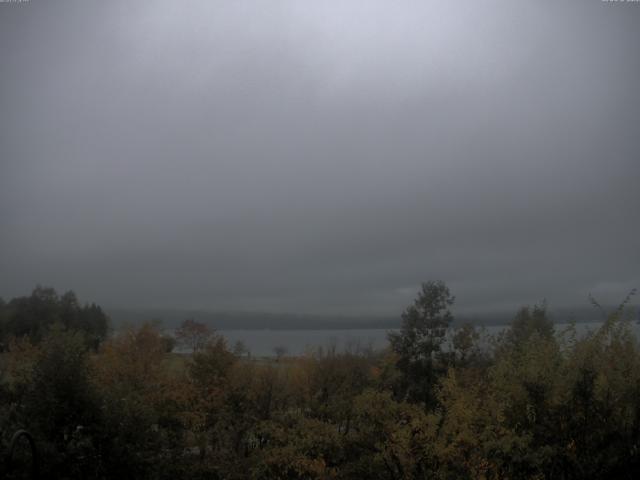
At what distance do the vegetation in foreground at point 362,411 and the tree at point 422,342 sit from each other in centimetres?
9

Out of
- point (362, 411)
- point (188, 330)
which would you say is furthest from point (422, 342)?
point (188, 330)

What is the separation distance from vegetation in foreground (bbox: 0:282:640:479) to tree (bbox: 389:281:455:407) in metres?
0.09

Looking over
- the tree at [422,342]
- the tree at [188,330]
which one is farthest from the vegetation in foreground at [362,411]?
the tree at [188,330]

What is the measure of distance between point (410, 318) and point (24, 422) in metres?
25.0

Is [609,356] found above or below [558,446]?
above

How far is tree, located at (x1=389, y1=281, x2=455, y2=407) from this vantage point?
34.8 m

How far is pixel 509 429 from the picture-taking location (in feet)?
47.5

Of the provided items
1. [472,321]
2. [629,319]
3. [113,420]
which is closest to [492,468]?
[629,319]

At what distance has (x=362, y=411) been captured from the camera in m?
22.5

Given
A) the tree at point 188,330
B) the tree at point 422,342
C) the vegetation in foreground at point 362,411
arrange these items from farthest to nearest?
1. the tree at point 188,330
2. the tree at point 422,342
3. the vegetation in foreground at point 362,411

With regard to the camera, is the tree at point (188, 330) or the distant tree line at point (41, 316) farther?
the tree at point (188, 330)

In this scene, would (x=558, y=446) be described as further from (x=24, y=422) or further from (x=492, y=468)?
(x=24, y=422)

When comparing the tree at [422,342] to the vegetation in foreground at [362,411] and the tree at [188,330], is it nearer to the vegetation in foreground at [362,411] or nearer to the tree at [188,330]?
the vegetation in foreground at [362,411]

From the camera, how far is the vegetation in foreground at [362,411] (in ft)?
45.5
